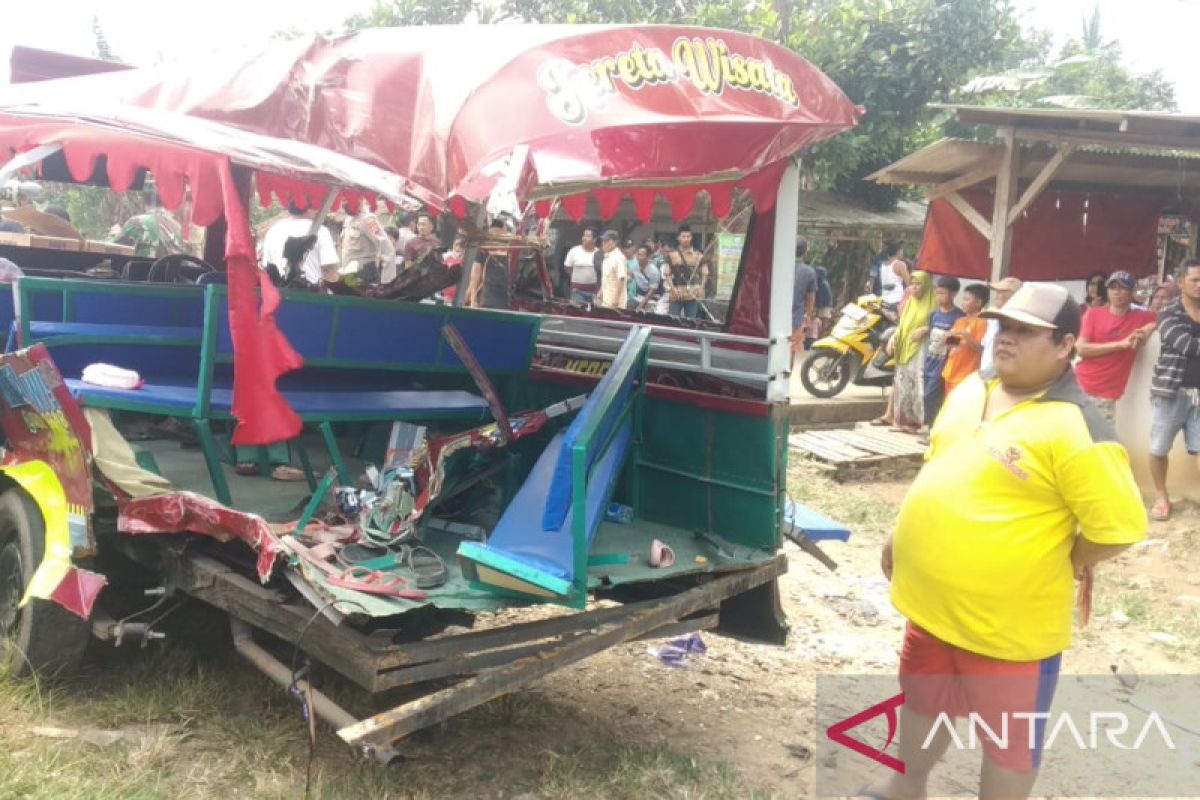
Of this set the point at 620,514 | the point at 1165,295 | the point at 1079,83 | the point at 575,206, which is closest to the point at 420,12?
the point at 1165,295

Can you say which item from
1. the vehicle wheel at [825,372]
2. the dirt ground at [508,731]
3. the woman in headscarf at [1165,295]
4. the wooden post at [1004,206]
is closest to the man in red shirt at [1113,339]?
the wooden post at [1004,206]

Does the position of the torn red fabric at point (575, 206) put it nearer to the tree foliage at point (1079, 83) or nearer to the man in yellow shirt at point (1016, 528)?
the man in yellow shirt at point (1016, 528)

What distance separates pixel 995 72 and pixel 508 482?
59.5 feet

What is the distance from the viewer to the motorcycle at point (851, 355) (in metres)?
11.2

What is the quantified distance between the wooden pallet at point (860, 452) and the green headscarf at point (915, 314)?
0.82m

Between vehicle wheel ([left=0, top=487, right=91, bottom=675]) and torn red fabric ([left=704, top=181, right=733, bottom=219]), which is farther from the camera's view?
torn red fabric ([left=704, top=181, right=733, bottom=219])

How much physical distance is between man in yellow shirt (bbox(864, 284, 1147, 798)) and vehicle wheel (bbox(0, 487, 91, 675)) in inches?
115

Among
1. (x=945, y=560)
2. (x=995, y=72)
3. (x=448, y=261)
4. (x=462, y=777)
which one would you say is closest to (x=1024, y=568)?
(x=945, y=560)

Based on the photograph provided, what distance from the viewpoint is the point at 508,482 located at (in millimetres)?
4406

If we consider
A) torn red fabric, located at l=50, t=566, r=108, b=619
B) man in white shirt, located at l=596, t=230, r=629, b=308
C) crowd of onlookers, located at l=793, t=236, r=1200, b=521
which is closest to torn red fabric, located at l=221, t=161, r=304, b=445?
torn red fabric, located at l=50, t=566, r=108, b=619

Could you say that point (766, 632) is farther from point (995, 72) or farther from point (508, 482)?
point (995, 72)

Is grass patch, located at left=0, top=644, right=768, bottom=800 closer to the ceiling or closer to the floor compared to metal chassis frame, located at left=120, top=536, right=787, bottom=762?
closer to the floor

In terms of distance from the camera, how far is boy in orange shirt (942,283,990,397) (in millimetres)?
8531

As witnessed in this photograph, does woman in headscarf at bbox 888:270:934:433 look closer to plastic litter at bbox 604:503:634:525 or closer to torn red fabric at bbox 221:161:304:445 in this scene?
plastic litter at bbox 604:503:634:525
